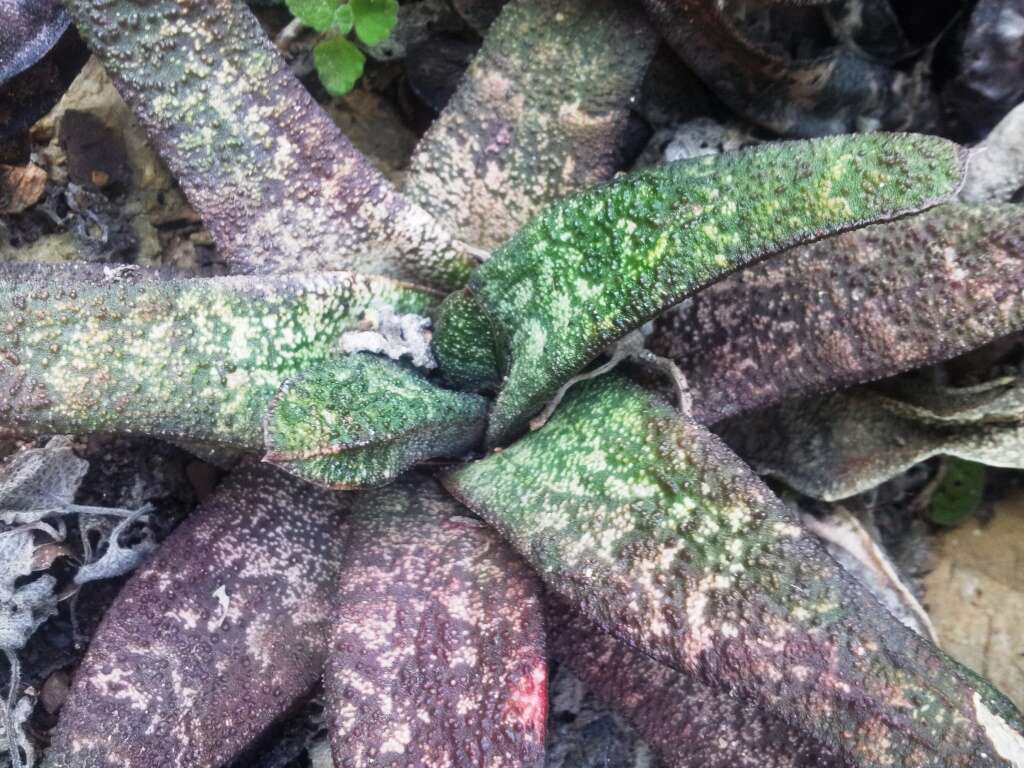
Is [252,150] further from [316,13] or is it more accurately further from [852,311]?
[852,311]

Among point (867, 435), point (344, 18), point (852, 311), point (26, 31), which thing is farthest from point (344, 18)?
point (867, 435)

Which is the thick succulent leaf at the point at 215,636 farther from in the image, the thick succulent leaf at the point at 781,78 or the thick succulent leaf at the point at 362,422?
the thick succulent leaf at the point at 781,78

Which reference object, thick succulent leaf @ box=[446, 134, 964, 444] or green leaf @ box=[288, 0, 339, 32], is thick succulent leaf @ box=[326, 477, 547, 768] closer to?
thick succulent leaf @ box=[446, 134, 964, 444]

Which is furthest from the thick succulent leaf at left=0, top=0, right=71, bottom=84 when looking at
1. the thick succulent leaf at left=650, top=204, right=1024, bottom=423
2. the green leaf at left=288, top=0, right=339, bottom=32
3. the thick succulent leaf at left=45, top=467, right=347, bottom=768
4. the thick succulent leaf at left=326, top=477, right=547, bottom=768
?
the thick succulent leaf at left=650, top=204, right=1024, bottom=423

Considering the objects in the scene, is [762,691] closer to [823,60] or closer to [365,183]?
[365,183]

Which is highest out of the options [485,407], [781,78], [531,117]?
[781,78]
